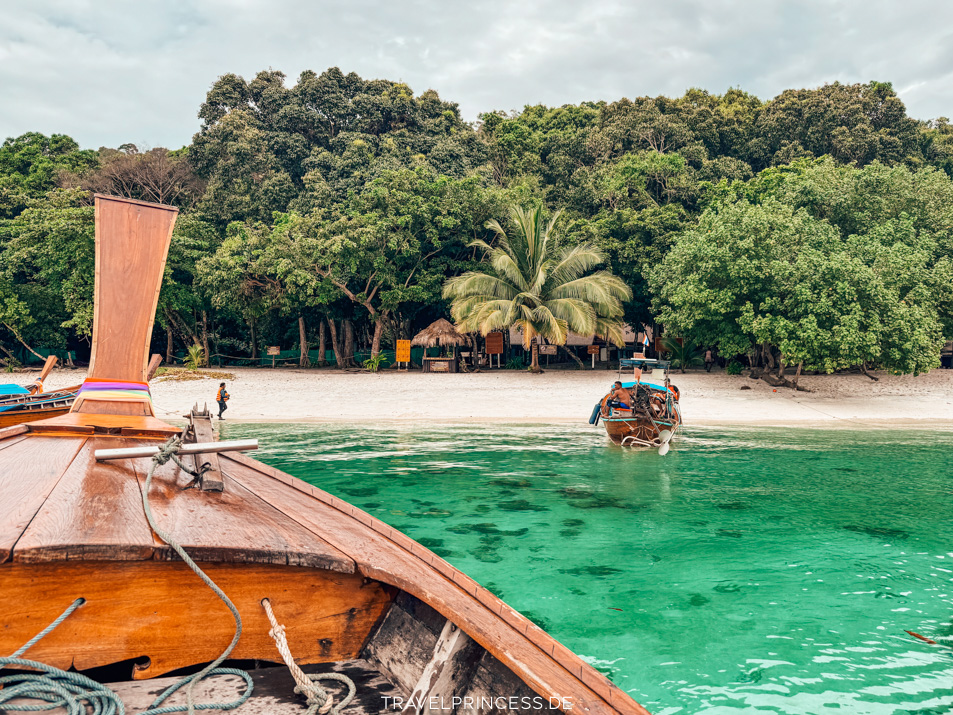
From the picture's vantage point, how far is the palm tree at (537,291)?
2127 centimetres

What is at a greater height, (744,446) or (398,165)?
(398,165)

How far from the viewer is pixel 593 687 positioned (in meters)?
1.67

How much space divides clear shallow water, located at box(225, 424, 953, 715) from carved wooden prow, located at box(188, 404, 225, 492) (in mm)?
2869

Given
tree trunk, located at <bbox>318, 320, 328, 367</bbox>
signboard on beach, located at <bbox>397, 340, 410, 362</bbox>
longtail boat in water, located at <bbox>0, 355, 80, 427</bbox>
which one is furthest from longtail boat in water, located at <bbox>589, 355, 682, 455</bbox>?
tree trunk, located at <bbox>318, 320, 328, 367</bbox>

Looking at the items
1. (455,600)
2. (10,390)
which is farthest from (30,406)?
(455,600)

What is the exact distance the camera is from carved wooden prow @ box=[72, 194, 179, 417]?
3264 millimetres

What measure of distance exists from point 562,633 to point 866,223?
2151cm

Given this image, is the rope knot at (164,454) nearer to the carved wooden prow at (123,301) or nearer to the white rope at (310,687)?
the white rope at (310,687)

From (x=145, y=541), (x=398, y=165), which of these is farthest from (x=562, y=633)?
(x=398, y=165)

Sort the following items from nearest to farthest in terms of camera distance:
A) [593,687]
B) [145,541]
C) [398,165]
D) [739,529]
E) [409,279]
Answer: [593,687] → [145,541] → [739,529] → [409,279] → [398,165]

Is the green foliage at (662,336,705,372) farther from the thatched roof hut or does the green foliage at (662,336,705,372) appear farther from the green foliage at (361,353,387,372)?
the green foliage at (361,353,387,372)

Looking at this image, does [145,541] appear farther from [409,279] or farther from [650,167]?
[650,167]

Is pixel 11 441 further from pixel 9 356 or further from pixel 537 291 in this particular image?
pixel 9 356

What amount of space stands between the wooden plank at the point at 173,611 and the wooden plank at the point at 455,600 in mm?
155
